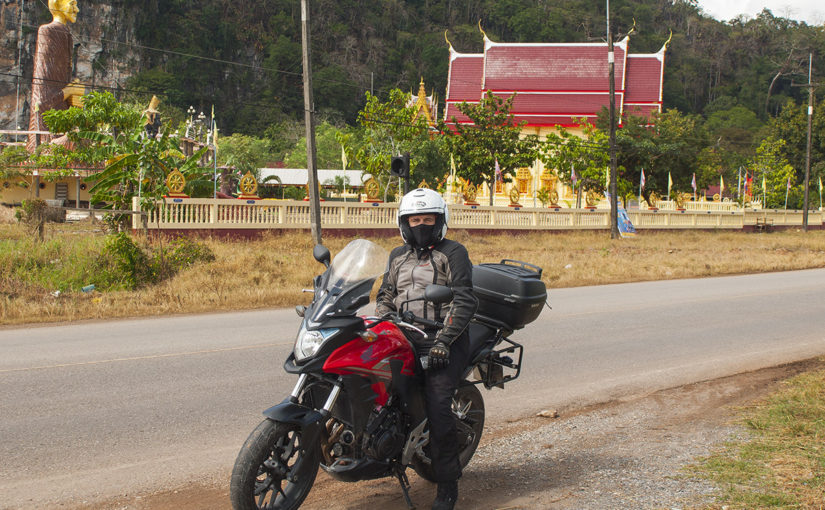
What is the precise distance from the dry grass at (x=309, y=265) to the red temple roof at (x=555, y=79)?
882 inches

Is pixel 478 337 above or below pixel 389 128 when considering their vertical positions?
below

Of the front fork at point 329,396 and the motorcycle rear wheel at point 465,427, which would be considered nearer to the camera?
the front fork at point 329,396

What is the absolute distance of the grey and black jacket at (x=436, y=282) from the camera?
14.0ft

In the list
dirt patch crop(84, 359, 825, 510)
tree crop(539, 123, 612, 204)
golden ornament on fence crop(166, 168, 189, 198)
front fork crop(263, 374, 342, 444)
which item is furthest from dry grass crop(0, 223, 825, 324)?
front fork crop(263, 374, 342, 444)

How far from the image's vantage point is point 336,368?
12.2 feet

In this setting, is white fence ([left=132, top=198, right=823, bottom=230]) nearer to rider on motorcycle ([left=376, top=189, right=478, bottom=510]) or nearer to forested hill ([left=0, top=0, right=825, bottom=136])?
rider on motorcycle ([left=376, top=189, right=478, bottom=510])

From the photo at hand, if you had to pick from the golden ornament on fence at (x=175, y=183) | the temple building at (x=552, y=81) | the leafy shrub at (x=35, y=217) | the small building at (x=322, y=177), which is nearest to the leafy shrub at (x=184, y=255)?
the leafy shrub at (x=35, y=217)

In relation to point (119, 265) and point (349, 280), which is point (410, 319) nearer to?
point (349, 280)

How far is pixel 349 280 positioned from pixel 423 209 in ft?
2.08

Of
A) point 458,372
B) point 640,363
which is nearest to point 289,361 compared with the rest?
point 458,372

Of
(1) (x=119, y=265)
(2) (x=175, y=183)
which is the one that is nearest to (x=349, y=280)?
(1) (x=119, y=265)

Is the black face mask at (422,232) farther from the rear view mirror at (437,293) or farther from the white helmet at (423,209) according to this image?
the rear view mirror at (437,293)

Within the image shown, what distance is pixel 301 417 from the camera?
3.65 m

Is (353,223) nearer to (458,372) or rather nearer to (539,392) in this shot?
(539,392)
